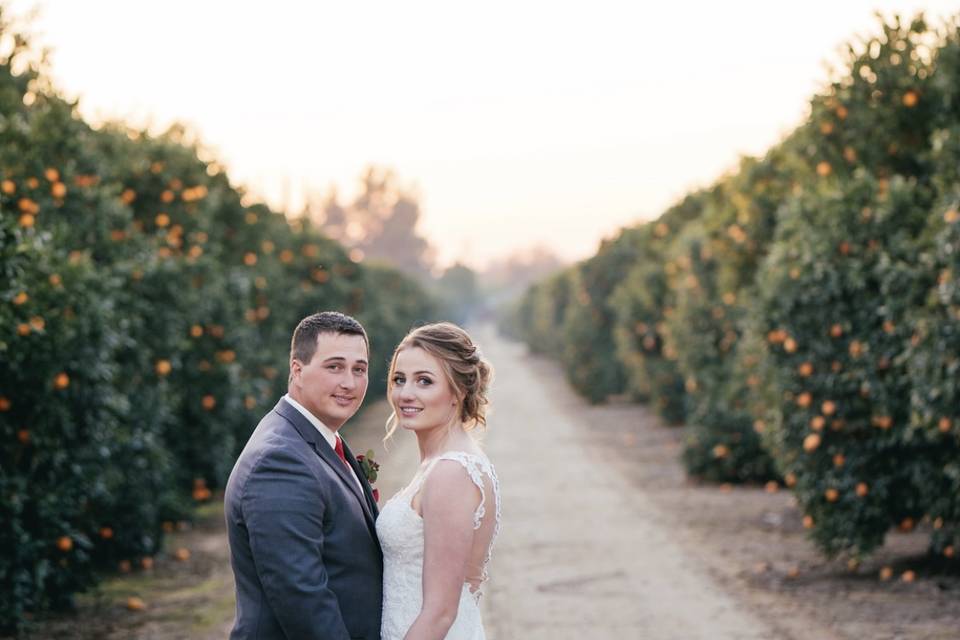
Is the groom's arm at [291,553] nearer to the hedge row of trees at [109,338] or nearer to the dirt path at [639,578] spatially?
the hedge row of trees at [109,338]

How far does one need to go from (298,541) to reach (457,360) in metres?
0.84

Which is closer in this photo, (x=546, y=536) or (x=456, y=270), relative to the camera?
(x=546, y=536)

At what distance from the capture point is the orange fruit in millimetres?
7551

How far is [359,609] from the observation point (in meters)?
3.45

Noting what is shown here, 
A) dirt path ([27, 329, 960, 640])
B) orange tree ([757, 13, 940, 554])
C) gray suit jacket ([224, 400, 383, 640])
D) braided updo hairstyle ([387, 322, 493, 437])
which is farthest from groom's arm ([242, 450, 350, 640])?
orange tree ([757, 13, 940, 554])

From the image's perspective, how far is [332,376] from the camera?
138 inches

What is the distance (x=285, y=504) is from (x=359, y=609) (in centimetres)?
47

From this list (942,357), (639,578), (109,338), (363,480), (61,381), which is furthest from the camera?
(639,578)

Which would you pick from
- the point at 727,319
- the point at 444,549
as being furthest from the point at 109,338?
the point at 727,319

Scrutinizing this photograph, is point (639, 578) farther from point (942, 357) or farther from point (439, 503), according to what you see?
point (439, 503)

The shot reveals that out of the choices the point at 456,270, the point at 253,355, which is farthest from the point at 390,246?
the point at 253,355

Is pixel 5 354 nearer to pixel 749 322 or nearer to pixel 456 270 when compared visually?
pixel 749 322

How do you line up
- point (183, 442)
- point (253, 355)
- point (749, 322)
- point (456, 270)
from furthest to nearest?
point (456, 270) → point (253, 355) → point (183, 442) → point (749, 322)

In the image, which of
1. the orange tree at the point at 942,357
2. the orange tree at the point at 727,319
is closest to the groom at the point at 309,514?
the orange tree at the point at 942,357
